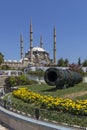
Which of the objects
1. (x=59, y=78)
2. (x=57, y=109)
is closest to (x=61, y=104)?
(x=57, y=109)

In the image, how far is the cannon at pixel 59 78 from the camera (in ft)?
56.6

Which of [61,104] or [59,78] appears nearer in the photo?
[61,104]

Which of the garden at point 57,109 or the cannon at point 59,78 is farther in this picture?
the cannon at point 59,78

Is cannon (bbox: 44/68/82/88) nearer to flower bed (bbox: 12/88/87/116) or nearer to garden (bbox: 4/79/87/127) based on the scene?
garden (bbox: 4/79/87/127)

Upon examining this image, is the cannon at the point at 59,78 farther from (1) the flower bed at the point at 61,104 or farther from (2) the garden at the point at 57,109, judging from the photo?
(1) the flower bed at the point at 61,104

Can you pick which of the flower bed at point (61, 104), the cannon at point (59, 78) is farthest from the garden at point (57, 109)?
the cannon at point (59, 78)

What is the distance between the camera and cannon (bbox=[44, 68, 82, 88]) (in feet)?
56.6

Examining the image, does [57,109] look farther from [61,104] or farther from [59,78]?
[59,78]

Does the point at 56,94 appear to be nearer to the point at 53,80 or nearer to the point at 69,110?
the point at 53,80

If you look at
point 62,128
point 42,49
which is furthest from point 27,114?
point 42,49

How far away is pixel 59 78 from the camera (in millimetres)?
17203

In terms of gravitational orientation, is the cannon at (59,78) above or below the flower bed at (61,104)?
above

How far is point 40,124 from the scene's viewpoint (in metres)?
9.09

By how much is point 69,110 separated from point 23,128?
1.61 metres
